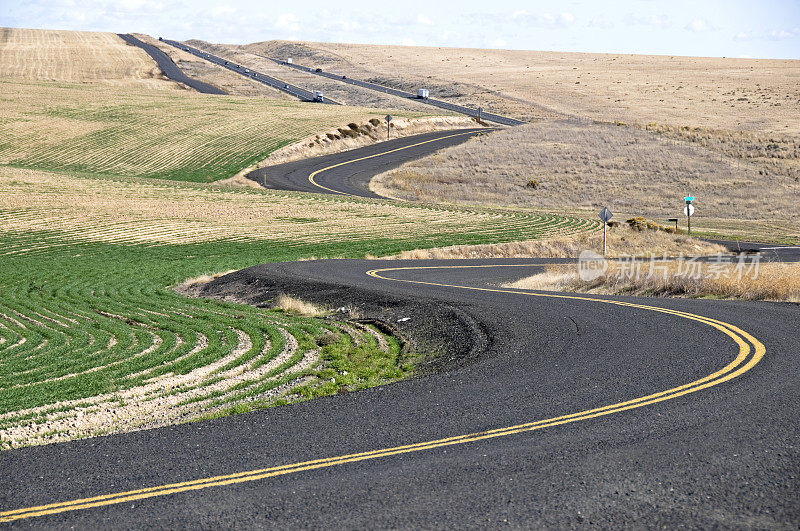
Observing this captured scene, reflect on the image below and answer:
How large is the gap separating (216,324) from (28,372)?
5.59 m

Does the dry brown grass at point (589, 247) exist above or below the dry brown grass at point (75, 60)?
below

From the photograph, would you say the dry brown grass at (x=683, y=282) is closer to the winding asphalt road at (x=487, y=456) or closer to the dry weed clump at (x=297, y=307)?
the winding asphalt road at (x=487, y=456)

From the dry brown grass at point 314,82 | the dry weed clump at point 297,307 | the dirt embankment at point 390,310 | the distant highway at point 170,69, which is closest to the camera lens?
the dirt embankment at point 390,310

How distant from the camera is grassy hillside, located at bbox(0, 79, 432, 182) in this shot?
68938 millimetres

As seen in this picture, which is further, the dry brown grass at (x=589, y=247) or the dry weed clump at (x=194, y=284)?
the dry brown grass at (x=589, y=247)

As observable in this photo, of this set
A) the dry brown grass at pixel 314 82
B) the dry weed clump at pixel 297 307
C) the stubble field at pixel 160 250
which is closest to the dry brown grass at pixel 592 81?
the dry brown grass at pixel 314 82

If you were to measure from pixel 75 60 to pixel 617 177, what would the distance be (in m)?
98.7

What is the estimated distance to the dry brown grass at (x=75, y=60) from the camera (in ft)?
367

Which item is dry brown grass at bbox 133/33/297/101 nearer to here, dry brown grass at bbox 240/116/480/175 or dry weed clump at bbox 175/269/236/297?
dry brown grass at bbox 240/116/480/175

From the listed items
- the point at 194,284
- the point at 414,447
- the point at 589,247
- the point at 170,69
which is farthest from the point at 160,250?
the point at 170,69

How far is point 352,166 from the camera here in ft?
A: 238

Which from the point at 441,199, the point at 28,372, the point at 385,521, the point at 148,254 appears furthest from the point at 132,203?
the point at 385,521

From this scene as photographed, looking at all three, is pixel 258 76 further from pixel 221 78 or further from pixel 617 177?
pixel 617 177

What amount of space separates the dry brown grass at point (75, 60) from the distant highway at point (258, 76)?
558 inches
